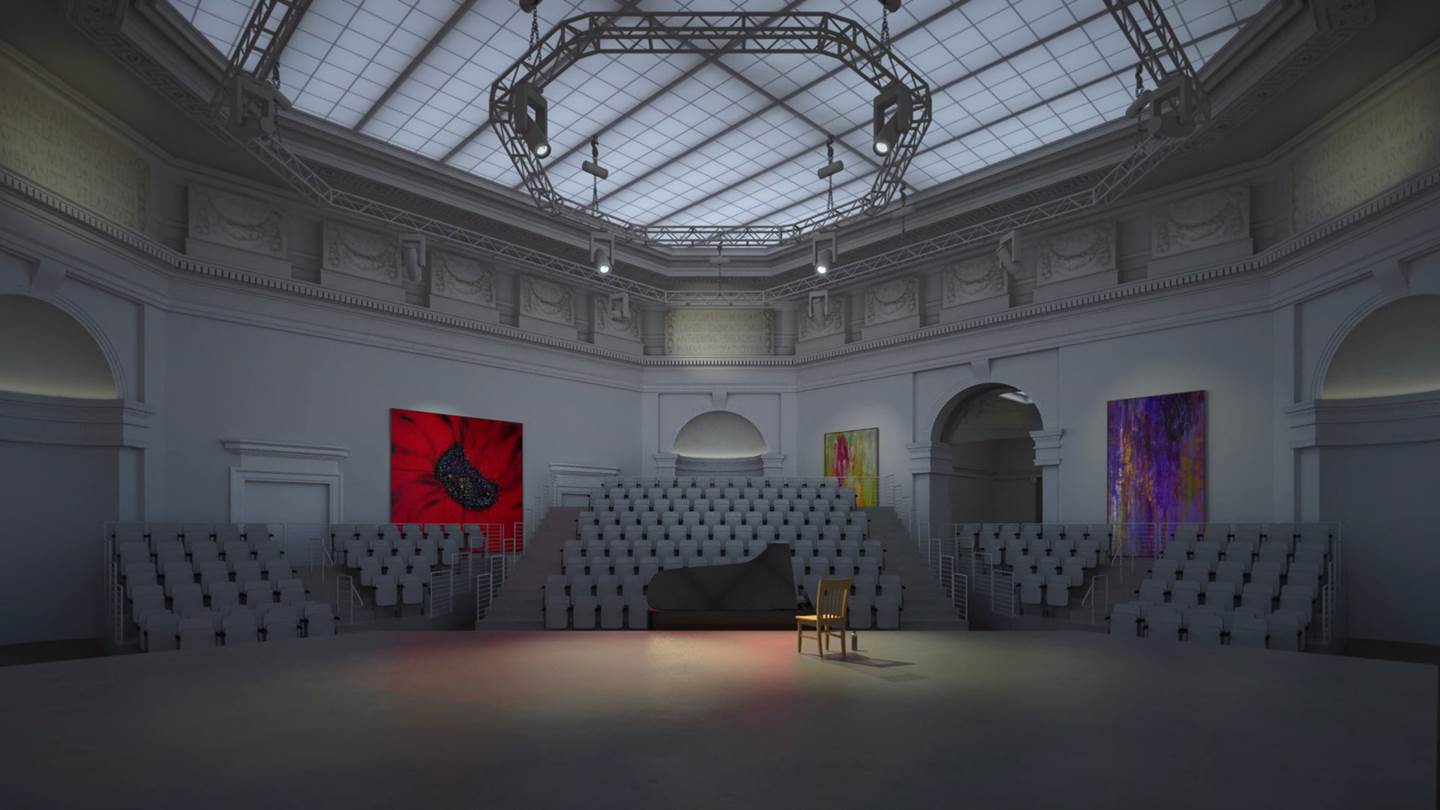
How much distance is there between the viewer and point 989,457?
2402 centimetres

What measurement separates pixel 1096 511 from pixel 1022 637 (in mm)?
5630

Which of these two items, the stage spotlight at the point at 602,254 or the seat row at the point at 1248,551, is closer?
the seat row at the point at 1248,551

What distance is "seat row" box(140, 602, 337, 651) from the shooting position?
9.85 meters

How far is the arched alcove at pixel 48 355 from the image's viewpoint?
38.7 ft

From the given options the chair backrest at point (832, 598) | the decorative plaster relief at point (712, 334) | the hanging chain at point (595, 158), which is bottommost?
the chair backrest at point (832, 598)

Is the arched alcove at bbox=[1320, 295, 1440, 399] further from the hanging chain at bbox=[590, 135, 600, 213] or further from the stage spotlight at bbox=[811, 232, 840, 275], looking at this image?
the hanging chain at bbox=[590, 135, 600, 213]

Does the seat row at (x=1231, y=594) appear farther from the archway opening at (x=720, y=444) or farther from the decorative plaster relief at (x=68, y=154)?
the decorative plaster relief at (x=68, y=154)

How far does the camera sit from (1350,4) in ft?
31.4

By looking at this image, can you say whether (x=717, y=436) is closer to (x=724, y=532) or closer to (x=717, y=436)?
(x=717, y=436)

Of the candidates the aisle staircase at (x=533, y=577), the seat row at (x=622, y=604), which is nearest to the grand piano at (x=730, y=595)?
the seat row at (x=622, y=604)

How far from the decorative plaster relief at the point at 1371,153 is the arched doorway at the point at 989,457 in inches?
266

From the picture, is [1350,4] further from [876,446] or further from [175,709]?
[175,709]

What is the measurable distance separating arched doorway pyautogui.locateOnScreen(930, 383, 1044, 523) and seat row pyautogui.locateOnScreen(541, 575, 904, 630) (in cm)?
673

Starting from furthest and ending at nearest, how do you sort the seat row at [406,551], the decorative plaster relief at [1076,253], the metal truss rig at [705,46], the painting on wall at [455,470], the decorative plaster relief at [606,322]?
the decorative plaster relief at [606,322] < the painting on wall at [455,470] < the decorative plaster relief at [1076,253] < the seat row at [406,551] < the metal truss rig at [705,46]
